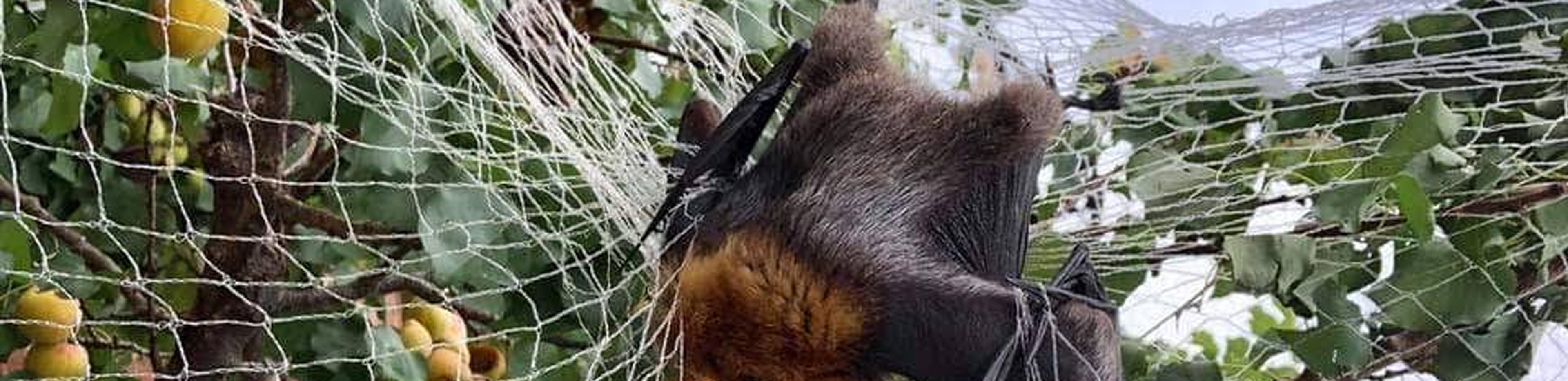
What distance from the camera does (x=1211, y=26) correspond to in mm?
1121

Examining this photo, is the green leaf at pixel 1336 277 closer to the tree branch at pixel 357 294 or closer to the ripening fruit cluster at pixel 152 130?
the tree branch at pixel 357 294

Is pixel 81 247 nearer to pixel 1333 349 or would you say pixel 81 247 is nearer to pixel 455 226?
pixel 455 226

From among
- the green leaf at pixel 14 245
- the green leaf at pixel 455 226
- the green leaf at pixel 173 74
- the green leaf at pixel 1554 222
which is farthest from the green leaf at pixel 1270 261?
the green leaf at pixel 14 245

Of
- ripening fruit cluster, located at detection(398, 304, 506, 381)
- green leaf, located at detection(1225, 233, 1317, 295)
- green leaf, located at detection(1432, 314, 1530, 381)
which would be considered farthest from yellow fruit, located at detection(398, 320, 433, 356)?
green leaf, located at detection(1432, 314, 1530, 381)

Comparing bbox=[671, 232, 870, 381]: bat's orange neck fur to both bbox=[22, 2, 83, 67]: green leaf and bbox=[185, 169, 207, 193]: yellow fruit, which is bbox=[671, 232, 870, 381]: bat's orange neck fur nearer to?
bbox=[22, 2, 83, 67]: green leaf

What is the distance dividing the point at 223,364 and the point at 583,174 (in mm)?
313

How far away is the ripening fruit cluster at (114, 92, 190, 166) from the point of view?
1.33m

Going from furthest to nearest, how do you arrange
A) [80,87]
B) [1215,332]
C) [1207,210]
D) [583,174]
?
[1215,332]
[1207,210]
[80,87]
[583,174]

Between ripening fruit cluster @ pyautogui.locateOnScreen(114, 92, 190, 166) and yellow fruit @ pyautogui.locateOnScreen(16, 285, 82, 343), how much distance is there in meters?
0.30

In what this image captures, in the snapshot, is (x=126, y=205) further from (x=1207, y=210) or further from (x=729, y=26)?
(x=1207, y=210)

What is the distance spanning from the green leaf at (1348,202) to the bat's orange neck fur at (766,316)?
0.34 m

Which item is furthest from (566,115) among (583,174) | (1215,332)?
(1215,332)

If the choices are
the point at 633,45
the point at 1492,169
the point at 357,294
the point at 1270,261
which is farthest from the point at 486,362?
the point at 1492,169

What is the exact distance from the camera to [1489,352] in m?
1.15
